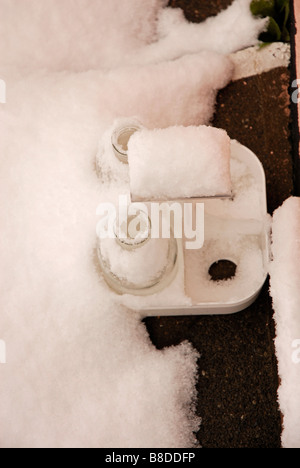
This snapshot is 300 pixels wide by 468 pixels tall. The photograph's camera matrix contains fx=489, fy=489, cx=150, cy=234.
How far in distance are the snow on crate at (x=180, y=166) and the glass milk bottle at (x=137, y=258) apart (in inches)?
3.2

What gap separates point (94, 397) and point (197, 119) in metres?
0.57

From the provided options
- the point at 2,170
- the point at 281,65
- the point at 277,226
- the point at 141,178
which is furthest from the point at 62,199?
the point at 281,65

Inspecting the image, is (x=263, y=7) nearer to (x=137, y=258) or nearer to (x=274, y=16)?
(x=274, y=16)

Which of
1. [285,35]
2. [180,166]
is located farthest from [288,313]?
[285,35]

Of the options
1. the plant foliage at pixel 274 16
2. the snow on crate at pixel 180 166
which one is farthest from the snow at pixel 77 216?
the snow on crate at pixel 180 166

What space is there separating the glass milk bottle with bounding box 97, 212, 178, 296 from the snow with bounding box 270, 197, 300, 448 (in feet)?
0.57

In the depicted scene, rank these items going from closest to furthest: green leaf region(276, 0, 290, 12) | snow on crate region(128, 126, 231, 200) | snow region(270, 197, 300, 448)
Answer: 1. snow on crate region(128, 126, 231, 200)
2. snow region(270, 197, 300, 448)
3. green leaf region(276, 0, 290, 12)

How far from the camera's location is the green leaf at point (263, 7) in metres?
0.98

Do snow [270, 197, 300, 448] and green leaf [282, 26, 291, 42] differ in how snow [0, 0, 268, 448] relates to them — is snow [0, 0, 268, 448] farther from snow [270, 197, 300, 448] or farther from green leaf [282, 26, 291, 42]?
snow [270, 197, 300, 448]

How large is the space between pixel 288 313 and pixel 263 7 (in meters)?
0.61

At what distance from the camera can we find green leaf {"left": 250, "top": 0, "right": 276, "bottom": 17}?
98cm

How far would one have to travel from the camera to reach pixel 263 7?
98 cm

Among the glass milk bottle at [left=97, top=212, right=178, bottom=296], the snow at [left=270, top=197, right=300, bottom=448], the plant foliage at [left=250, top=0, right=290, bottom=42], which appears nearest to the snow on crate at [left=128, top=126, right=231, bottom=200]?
the glass milk bottle at [left=97, top=212, right=178, bottom=296]

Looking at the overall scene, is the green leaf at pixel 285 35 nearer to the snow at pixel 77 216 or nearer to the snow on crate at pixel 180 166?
the snow at pixel 77 216
